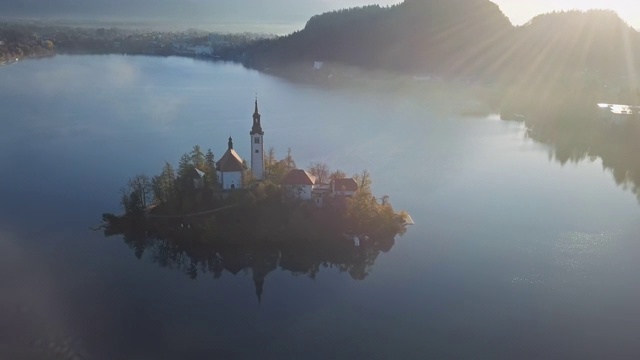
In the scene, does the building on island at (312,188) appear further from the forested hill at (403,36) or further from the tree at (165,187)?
the forested hill at (403,36)

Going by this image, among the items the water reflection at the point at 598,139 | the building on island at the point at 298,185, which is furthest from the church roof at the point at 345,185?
the water reflection at the point at 598,139

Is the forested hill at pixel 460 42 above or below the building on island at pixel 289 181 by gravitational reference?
above

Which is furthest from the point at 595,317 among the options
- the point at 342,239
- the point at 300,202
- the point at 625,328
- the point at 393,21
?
the point at 393,21

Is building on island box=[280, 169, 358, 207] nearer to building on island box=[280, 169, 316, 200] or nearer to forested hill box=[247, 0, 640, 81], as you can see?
building on island box=[280, 169, 316, 200]

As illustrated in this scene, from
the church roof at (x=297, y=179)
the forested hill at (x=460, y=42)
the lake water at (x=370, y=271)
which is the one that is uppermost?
the forested hill at (x=460, y=42)

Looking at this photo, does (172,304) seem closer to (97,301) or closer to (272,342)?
(97,301)

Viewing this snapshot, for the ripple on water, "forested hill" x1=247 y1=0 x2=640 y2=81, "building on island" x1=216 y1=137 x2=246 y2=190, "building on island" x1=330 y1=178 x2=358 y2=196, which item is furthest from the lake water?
"forested hill" x1=247 y1=0 x2=640 y2=81

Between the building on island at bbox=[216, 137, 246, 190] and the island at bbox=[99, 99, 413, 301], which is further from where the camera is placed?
the building on island at bbox=[216, 137, 246, 190]
